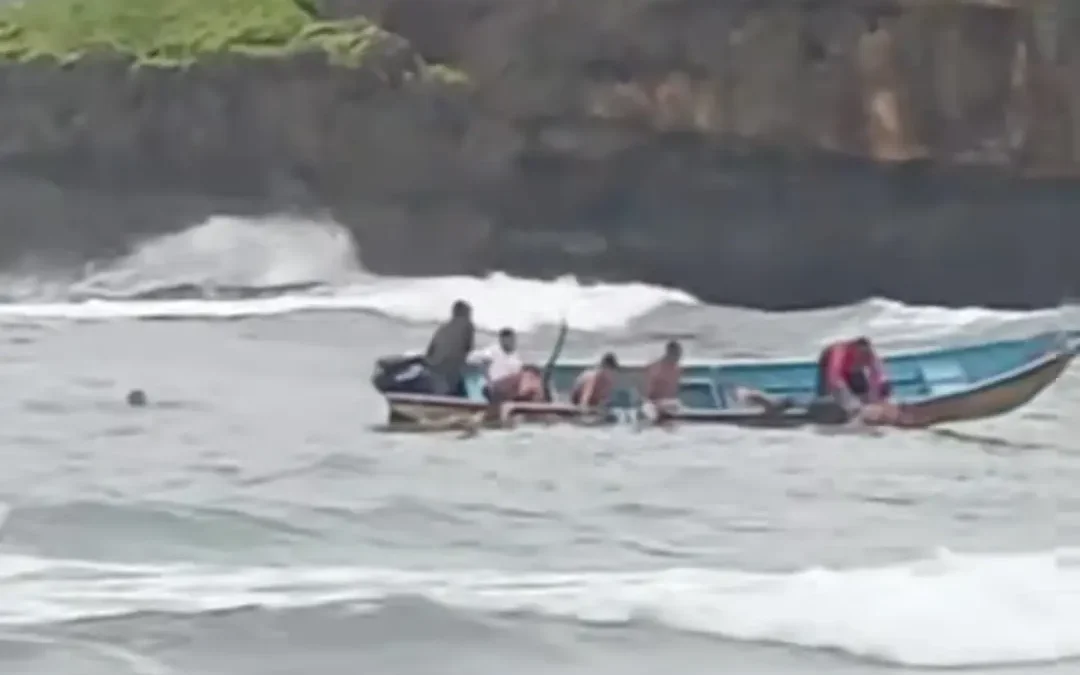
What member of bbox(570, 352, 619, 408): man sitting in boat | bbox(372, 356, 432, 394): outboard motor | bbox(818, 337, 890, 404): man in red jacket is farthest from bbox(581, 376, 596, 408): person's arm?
bbox(818, 337, 890, 404): man in red jacket

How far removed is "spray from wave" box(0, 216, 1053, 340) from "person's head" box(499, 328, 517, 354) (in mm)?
23

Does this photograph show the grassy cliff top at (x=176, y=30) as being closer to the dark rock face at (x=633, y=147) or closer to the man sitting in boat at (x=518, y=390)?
the dark rock face at (x=633, y=147)

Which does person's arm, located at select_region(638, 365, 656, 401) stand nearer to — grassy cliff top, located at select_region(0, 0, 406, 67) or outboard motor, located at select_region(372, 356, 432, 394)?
outboard motor, located at select_region(372, 356, 432, 394)

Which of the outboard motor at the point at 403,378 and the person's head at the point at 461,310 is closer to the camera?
the outboard motor at the point at 403,378

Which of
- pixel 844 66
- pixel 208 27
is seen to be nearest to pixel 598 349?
pixel 844 66

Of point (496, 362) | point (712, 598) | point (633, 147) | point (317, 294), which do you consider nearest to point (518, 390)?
point (496, 362)

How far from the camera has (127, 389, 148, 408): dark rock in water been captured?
2.54 meters

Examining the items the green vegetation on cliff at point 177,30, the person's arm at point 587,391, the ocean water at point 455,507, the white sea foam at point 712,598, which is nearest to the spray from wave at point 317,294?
the ocean water at point 455,507

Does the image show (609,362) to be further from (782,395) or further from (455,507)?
(455,507)

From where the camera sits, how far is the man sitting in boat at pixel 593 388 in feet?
8.57

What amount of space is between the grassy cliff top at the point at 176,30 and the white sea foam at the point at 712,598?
95 centimetres

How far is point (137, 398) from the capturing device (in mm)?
2553

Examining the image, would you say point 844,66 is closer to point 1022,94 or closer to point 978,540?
point 1022,94

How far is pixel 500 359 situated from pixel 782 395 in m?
0.39
